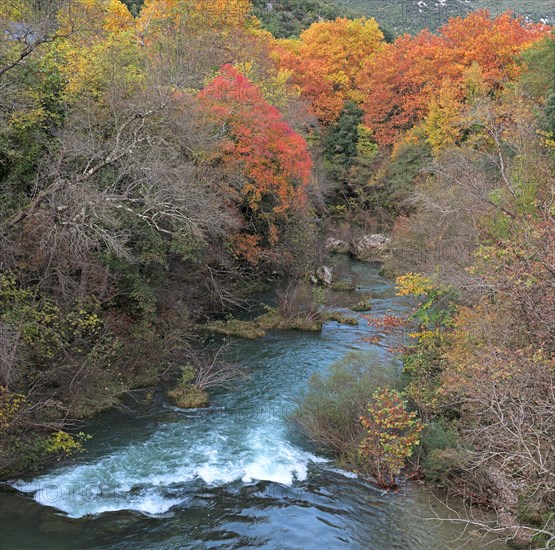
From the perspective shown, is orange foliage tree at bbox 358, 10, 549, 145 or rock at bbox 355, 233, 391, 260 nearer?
orange foliage tree at bbox 358, 10, 549, 145

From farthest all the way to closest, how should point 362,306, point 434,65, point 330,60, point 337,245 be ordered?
point 330,60 < point 337,245 < point 434,65 < point 362,306

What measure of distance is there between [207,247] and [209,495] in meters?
10.0

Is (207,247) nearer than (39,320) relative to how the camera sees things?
No

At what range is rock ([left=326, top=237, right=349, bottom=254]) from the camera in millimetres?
36938

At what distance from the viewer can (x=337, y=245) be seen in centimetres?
3725

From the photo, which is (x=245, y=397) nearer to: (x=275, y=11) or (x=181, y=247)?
(x=181, y=247)

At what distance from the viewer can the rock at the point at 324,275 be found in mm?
28328

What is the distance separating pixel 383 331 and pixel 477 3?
95.1 metres

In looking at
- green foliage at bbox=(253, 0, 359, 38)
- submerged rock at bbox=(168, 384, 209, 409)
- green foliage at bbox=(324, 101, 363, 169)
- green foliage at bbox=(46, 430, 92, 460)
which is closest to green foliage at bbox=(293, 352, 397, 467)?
submerged rock at bbox=(168, 384, 209, 409)

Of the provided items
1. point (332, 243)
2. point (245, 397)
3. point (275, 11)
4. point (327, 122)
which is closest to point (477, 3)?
point (275, 11)

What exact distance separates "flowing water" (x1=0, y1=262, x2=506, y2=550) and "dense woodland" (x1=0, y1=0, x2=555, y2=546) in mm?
722

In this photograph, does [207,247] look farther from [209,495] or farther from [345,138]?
[345,138]

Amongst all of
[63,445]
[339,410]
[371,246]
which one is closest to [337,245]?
[371,246]

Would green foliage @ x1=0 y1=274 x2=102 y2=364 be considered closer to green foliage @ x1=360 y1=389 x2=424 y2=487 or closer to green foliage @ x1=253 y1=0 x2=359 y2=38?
green foliage @ x1=360 y1=389 x2=424 y2=487
